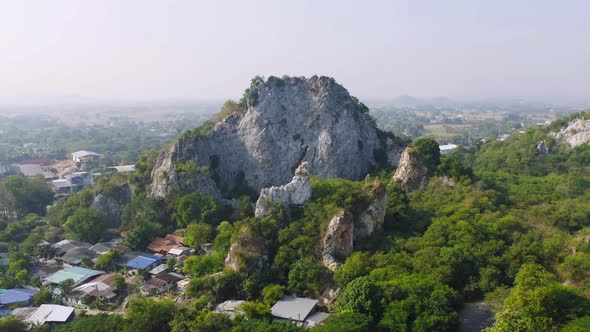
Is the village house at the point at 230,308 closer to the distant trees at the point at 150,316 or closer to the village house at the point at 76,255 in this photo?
the distant trees at the point at 150,316

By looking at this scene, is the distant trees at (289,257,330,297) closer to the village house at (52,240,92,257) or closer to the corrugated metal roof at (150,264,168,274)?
the corrugated metal roof at (150,264,168,274)

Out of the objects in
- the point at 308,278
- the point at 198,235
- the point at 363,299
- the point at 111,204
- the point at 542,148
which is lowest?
the point at 198,235

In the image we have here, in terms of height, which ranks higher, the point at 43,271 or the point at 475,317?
the point at 475,317

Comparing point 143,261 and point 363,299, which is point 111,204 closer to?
point 143,261

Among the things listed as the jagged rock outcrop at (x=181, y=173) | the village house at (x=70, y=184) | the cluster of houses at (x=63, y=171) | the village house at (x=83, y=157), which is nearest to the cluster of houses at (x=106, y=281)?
the jagged rock outcrop at (x=181, y=173)

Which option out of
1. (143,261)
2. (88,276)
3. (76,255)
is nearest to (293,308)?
(143,261)

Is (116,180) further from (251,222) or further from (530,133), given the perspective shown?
(530,133)
